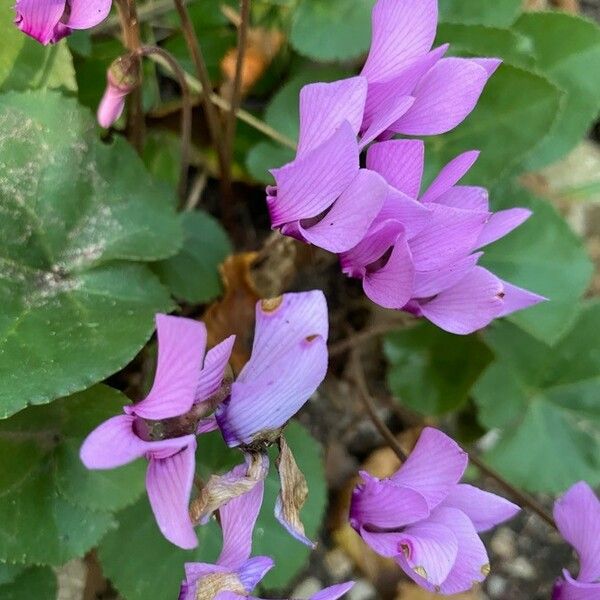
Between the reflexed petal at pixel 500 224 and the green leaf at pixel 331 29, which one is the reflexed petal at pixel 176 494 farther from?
the green leaf at pixel 331 29

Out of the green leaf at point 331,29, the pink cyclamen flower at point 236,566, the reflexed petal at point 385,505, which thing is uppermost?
the green leaf at point 331,29

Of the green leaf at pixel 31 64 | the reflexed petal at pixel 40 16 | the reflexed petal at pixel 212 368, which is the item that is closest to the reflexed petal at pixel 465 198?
the reflexed petal at pixel 212 368

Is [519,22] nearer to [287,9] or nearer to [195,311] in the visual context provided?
[287,9]

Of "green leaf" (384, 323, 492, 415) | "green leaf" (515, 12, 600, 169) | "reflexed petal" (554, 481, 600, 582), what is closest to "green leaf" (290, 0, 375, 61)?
"green leaf" (515, 12, 600, 169)

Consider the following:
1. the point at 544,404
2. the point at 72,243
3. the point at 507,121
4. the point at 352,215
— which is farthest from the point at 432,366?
the point at 352,215

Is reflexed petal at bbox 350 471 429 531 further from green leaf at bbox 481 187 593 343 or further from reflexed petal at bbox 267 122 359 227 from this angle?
green leaf at bbox 481 187 593 343

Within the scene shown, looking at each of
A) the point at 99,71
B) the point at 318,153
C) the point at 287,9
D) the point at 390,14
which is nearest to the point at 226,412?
the point at 318,153

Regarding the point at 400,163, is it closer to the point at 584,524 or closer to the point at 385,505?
the point at 385,505
